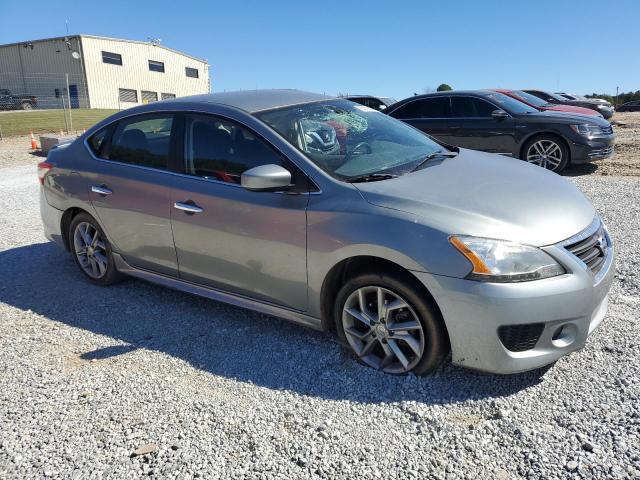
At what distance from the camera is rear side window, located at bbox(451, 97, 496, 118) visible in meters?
9.95

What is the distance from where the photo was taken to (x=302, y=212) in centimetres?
327

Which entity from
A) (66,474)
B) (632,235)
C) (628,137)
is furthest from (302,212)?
(628,137)

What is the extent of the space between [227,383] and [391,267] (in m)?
1.23

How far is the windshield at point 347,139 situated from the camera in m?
3.48

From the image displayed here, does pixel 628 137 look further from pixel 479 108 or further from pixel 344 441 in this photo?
pixel 344 441

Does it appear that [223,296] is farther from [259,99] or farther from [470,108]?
[470,108]

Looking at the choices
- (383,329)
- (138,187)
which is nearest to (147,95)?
(138,187)

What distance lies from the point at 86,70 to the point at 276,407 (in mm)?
51602

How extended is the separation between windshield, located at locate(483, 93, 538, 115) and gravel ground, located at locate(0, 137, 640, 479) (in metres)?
6.20

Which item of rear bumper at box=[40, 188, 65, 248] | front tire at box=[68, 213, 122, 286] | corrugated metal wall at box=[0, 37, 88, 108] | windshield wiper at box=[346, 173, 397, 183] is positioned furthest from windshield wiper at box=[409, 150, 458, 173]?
corrugated metal wall at box=[0, 37, 88, 108]

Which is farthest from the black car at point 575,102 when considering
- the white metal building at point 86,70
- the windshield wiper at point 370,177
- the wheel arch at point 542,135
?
the white metal building at point 86,70

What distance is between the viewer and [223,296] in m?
3.82

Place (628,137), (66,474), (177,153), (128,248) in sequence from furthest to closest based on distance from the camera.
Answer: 1. (628,137)
2. (128,248)
3. (177,153)
4. (66,474)

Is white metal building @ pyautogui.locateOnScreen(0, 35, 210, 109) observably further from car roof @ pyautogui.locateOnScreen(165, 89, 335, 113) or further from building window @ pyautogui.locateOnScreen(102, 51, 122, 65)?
car roof @ pyautogui.locateOnScreen(165, 89, 335, 113)
